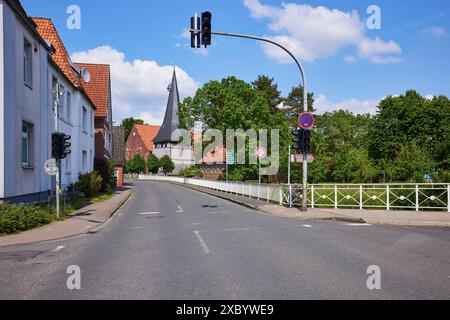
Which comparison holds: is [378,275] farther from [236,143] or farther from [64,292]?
[236,143]

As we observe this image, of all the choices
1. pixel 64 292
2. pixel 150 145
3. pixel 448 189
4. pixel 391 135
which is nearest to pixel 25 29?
pixel 64 292

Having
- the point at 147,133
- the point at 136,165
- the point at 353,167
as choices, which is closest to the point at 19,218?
the point at 353,167

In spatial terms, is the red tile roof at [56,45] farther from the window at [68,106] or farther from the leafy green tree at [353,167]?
the leafy green tree at [353,167]

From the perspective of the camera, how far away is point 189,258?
27.2 feet

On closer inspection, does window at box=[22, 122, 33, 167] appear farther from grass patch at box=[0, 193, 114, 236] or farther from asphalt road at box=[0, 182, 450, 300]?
asphalt road at box=[0, 182, 450, 300]

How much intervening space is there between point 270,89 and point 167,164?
32.5 metres

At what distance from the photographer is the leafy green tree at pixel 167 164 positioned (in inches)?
3762

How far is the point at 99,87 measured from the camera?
4028 cm

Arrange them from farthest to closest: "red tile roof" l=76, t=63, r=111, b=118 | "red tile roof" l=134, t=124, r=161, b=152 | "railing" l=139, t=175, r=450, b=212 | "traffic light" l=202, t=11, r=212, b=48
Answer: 1. "red tile roof" l=134, t=124, r=161, b=152
2. "red tile roof" l=76, t=63, r=111, b=118
3. "railing" l=139, t=175, r=450, b=212
4. "traffic light" l=202, t=11, r=212, b=48

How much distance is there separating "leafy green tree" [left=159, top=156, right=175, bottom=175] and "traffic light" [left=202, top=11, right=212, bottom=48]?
81.7 meters

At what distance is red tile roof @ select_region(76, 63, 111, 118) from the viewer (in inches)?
1533

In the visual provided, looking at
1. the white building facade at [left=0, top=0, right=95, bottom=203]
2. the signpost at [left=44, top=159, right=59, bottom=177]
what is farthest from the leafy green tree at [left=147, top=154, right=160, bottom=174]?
the signpost at [left=44, top=159, right=59, bottom=177]

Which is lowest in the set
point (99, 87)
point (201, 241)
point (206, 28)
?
point (201, 241)

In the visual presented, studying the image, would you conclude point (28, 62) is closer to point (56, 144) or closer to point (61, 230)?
point (56, 144)
